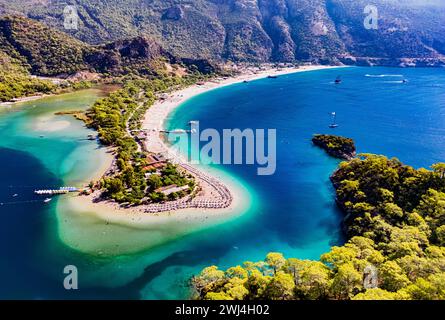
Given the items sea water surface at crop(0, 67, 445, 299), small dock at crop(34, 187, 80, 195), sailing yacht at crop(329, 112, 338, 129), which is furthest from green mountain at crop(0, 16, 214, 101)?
small dock at crop(34, 187, 80, 195)

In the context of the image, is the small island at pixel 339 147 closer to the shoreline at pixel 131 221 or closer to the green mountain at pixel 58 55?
the shoreline at pixel 131 221

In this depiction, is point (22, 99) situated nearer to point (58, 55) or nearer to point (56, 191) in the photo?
point (58, 55)

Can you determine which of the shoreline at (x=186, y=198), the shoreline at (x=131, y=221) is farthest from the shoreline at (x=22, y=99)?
the shoreline at (x=131, y=221)

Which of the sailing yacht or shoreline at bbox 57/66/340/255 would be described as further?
the sailing yacht

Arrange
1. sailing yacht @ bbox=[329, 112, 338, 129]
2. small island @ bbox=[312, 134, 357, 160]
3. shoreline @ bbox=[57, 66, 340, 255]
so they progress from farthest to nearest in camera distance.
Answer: sailing yacht @ bbox=[329, 112, 338, 129] → small island @ bbox=[312, 134, 357, 160] → shoreline @ bbox=[57, 66, 340, 255]

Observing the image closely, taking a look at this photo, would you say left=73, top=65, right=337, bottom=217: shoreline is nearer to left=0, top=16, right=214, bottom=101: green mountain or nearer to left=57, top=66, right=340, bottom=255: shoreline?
left=57, top=66, right=340, bottom=255: shoreline

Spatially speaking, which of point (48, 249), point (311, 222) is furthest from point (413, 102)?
point (48, 249)
